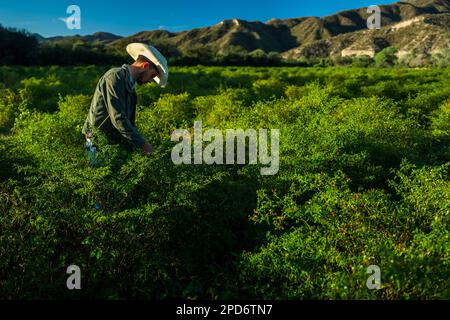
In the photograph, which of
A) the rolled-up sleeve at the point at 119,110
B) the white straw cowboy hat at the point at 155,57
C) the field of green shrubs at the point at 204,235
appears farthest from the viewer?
the white straw cowboy hat at the point at 155,57

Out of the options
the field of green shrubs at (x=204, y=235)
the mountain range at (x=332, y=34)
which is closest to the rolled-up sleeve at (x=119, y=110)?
the field of green shrubs at (x=204, y=235)

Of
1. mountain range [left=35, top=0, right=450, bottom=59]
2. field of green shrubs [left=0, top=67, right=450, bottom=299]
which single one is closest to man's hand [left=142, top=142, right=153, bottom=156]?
field of green shrubs [left=0, top=67, right=450, bottom=299]

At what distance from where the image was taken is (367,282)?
9.12 feet

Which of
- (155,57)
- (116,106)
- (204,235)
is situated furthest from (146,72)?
(204,235)

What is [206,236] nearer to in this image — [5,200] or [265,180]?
[265,180]

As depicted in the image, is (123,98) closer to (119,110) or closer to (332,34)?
(119,110)

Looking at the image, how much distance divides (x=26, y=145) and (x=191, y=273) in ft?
11.9

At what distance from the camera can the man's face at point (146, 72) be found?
4.49 metres

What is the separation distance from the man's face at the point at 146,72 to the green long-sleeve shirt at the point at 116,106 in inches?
6.8

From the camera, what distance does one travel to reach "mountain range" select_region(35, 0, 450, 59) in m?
99.6

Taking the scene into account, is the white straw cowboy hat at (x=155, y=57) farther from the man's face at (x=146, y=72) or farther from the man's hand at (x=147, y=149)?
the man's hand at (x=147, y=149)

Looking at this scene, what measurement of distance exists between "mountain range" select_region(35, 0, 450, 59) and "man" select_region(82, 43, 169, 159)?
300 ft

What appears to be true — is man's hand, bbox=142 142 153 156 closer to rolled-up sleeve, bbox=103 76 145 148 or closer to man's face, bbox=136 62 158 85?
rolled-up sleeve, bbox=103 76 145 148

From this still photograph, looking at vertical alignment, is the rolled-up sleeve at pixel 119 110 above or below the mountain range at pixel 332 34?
below
